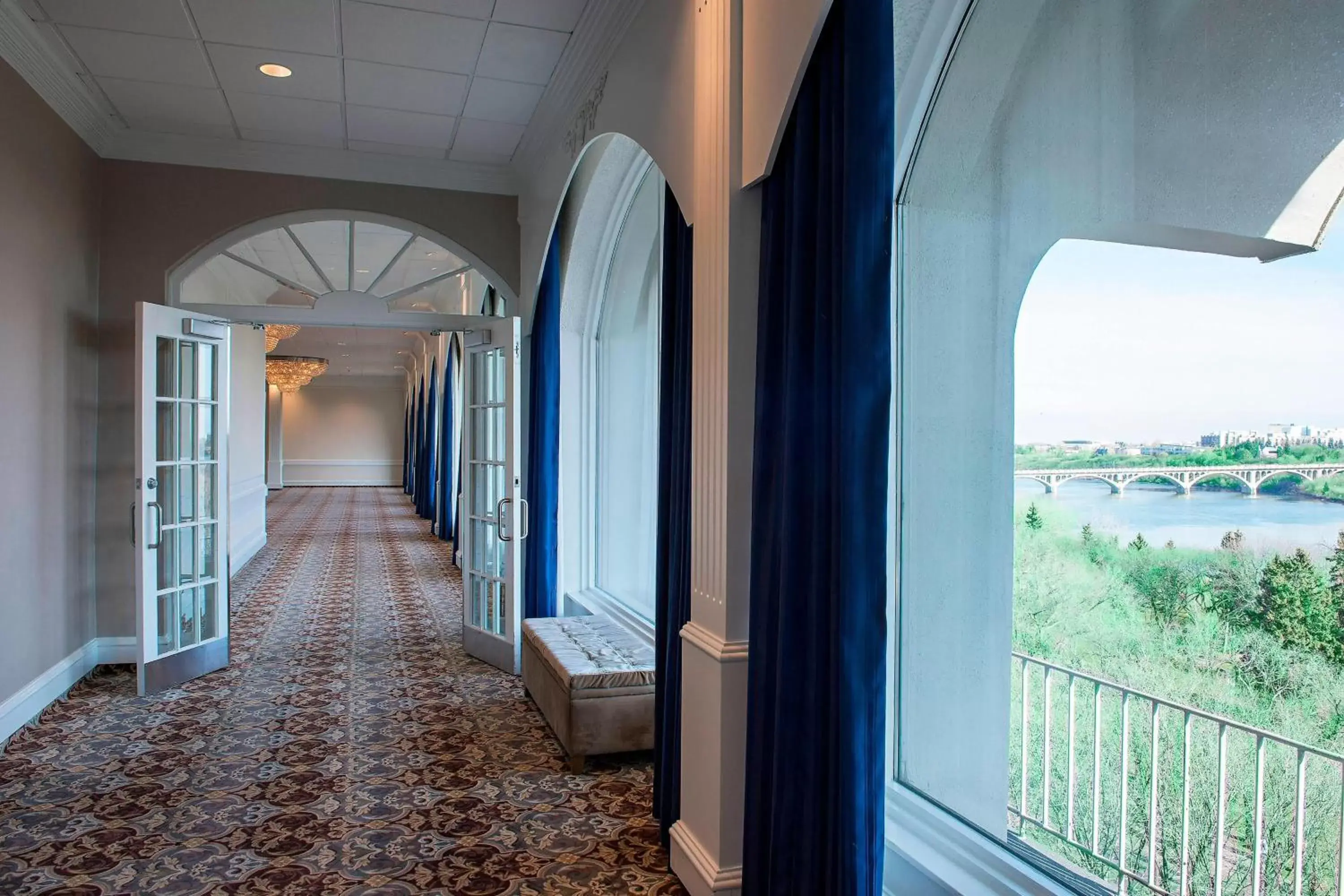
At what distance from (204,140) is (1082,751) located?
5851 millimetres

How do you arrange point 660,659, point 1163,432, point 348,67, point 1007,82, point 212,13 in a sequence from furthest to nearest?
1. point 348,67
2. point 212,13
3. point 660,659
4. point 1007,82
5. point 1163,432

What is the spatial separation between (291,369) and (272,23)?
48.7 ft

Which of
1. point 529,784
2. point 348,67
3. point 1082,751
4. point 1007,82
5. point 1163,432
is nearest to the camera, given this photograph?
point 1163,432

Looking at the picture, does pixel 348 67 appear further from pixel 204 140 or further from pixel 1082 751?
pixel 1082 751

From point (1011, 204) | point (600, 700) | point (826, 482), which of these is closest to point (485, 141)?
point (600, 700)

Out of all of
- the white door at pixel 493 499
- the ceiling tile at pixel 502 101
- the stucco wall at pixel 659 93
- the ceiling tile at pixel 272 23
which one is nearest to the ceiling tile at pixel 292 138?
the ceiling tile at pixel 502 101

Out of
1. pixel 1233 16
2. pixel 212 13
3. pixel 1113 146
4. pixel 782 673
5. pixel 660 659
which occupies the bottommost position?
pixel 660 659

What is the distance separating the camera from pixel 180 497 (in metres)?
5.28

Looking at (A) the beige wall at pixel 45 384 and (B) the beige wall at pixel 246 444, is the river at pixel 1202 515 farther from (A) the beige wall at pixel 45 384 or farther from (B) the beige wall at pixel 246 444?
(B) the beige wall at pixel 246 444

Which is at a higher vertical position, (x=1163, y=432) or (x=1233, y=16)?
(x=1233, y=16)

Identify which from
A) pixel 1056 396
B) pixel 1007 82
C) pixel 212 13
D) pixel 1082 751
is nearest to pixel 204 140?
pixel 212 13

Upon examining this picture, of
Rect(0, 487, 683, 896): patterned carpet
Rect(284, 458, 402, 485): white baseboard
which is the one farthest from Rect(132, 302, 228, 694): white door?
Rect(284, 458, 402, 485): white baseboard

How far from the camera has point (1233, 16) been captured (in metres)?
1.57

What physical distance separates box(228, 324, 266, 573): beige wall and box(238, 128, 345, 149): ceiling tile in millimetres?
3479
